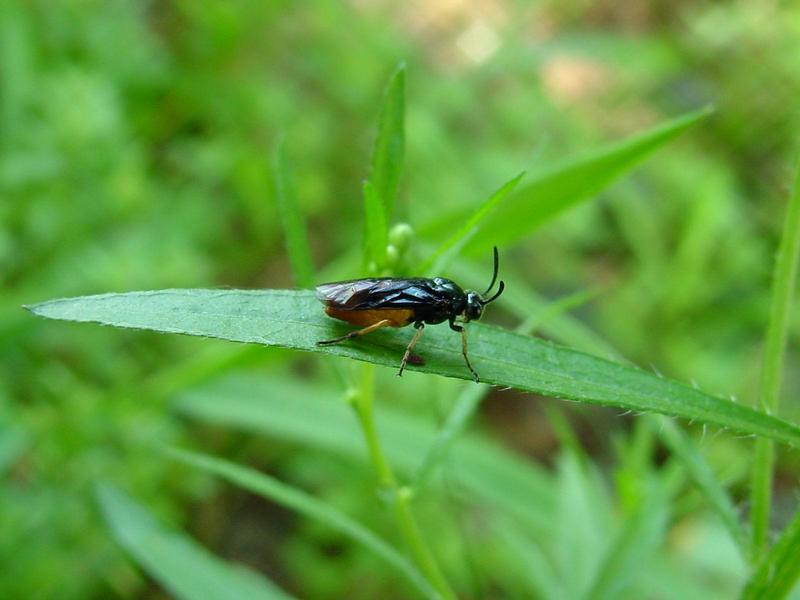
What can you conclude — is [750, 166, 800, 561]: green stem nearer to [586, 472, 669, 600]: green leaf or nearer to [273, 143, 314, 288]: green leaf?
[586, 472, 669, 600]: green leaf

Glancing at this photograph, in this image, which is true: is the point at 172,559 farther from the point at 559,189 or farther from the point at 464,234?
the point at 559,189

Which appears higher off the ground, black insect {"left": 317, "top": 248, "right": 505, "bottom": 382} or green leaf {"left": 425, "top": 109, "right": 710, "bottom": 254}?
green leaf {"left": 425, "top": 109, "right": 710, "bottom": 254}

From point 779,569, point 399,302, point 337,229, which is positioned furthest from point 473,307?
point 337,229

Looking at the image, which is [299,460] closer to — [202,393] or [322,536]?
[322,536]

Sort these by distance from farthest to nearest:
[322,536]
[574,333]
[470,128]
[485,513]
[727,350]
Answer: [470,128]
[727,350]
[485,513]
[322,536]
[574,333]

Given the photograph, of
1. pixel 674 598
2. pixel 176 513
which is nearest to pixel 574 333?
pixel 674 598

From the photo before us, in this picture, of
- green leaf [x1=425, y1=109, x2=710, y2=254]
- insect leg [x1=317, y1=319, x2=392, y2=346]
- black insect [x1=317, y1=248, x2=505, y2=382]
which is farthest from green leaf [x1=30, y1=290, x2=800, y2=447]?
green leaf [x1=425, y1=109, x2=710, y2=254]
